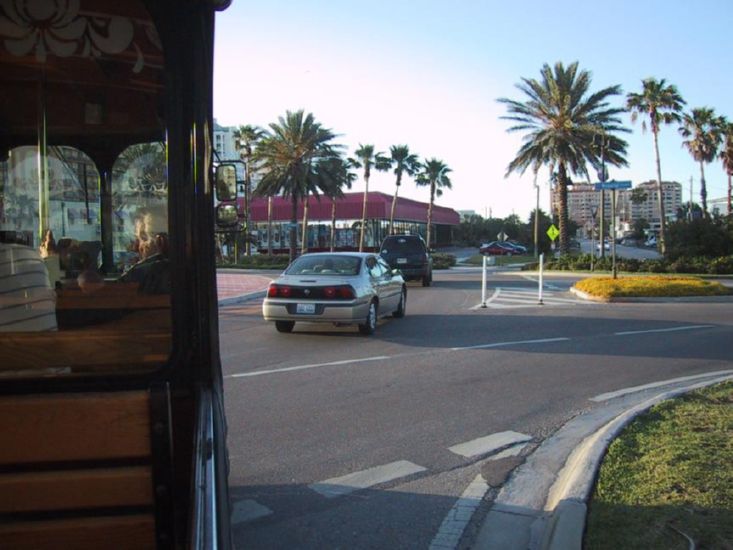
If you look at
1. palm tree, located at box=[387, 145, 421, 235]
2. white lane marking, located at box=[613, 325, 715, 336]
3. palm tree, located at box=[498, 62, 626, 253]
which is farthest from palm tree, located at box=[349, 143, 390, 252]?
white lane marking, located at box=[613, 325, 715, 336]

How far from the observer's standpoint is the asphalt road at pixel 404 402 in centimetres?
430

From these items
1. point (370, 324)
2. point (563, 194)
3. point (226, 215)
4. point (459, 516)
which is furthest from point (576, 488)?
point (563, 194)

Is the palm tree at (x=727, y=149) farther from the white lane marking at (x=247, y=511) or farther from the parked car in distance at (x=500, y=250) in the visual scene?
the white lane marking at (x=247, y=511)

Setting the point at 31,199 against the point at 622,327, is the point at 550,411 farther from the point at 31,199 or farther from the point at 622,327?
the point at 622,327

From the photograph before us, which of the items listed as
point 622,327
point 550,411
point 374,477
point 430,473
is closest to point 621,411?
point 550,411

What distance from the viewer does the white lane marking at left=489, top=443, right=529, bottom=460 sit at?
5402mm

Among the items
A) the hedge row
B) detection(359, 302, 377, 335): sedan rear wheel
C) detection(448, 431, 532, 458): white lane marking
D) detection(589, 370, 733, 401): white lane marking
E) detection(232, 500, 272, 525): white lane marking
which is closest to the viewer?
detection(232, 500, 272, 525): white lane marking

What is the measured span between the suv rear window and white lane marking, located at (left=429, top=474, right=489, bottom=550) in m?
18.8

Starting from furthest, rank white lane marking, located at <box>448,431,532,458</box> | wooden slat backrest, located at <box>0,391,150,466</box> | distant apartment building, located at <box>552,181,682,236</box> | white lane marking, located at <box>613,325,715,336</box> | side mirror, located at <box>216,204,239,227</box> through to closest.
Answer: distant apartment building, located at <box>552,181,682,236</box> < white lane marking, located at <box>613,325,715,336</box> < white lane marking, located at <box>448,431,532,458</box> < side mirror, located at <box>216,204,239,227</box> < wooden slat backrest, located at <box>0,391,150,466</box>

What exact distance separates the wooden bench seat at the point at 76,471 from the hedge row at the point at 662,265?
32135 millimetres

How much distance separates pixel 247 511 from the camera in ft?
14.0

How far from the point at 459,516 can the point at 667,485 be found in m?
1.44

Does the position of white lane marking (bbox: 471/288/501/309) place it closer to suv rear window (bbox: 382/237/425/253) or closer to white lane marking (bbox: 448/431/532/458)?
suv rear window (bbox: 382/237/425/253)

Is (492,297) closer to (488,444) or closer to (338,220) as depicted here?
(488,444)
